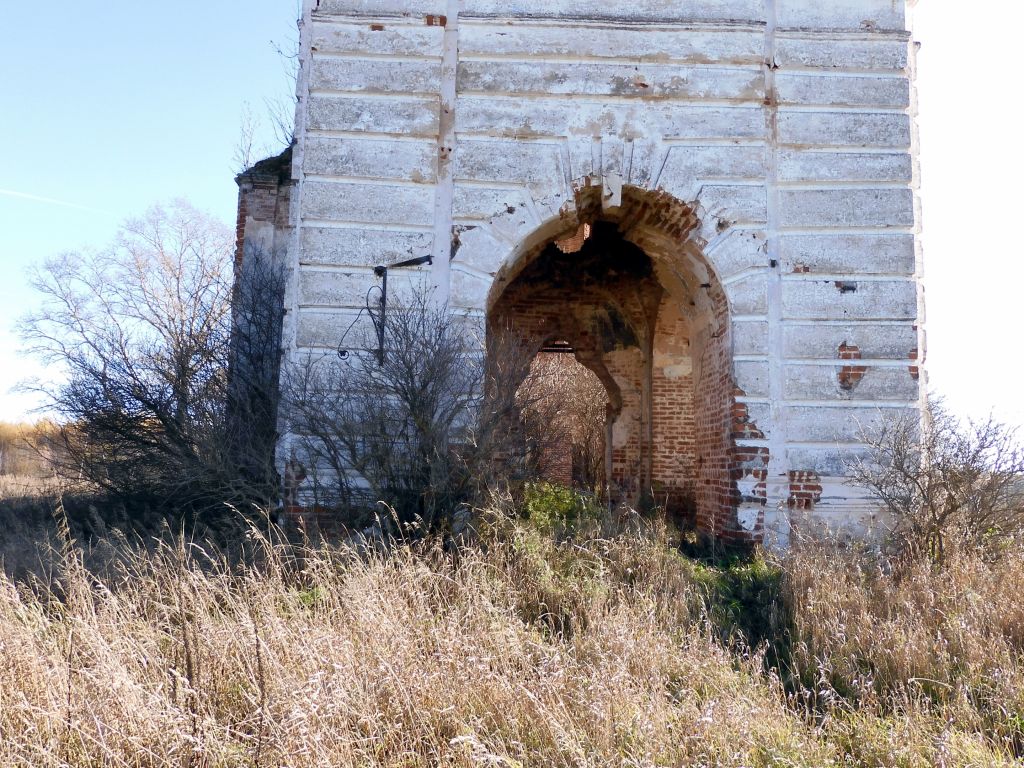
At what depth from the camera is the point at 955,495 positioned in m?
6.79

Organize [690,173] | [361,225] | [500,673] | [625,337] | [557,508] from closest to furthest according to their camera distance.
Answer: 1. [500,673]
2. [361,225]
3. [690,173]
4. [557,508]
5. [625,337]

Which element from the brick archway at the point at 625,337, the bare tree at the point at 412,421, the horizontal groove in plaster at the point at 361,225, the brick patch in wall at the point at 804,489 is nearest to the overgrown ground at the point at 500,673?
the bare tree at the point at 412,421

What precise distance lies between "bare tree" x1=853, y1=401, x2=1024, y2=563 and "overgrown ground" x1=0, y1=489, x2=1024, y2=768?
829 millimetres

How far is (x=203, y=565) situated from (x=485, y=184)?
178 inches

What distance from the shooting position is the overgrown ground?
137 inches

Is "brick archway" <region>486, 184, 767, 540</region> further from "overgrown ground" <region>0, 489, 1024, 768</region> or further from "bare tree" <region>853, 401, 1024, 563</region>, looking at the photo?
"overgrown ground" <region>0, 489, 1024, 768</region>

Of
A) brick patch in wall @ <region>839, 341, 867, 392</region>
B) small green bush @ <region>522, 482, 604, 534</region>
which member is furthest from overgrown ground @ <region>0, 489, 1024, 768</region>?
brick patch in wall @ <region>839, 341, 867, 392</region>

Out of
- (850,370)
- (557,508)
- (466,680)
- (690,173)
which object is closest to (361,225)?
(690,173)

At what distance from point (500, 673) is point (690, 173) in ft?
19.5

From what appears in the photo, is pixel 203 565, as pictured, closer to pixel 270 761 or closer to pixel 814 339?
pixel 270 761

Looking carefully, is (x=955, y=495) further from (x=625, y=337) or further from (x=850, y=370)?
(x=625, y=337)

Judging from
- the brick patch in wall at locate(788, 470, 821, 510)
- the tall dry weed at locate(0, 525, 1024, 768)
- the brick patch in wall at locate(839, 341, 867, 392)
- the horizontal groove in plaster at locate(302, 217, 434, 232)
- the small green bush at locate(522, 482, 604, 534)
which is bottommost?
the tall dry weed at locate(0, 525, 1024, 768)

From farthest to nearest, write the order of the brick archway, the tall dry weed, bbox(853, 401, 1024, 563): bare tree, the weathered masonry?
the brick archway, the weathered masonry, bbox(853, 401, 1024, 563): bare tree, the tall dry weed

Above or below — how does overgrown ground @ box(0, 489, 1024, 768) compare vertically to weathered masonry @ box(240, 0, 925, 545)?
below
